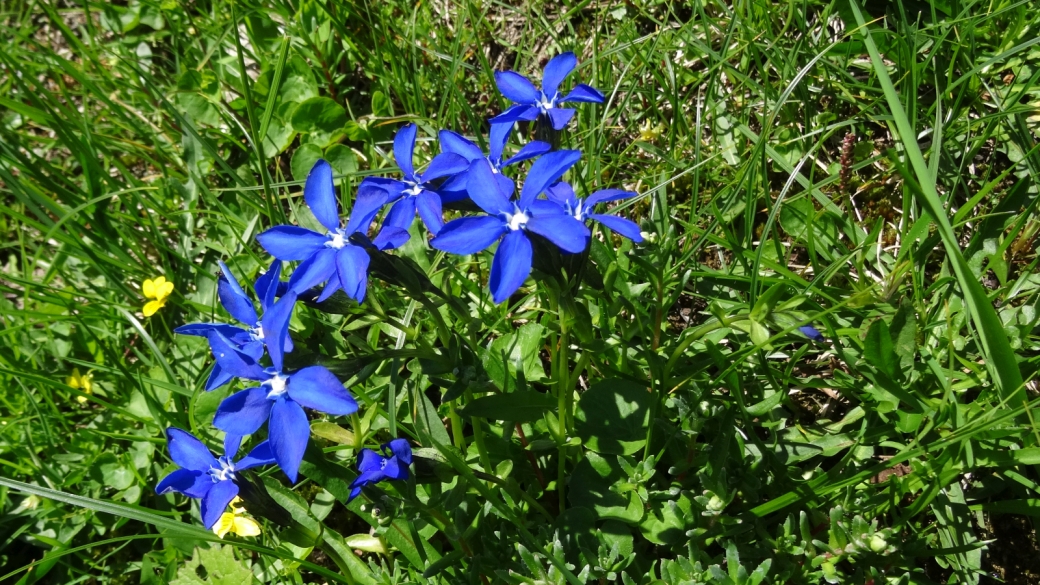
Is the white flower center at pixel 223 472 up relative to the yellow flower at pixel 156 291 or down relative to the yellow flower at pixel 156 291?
down

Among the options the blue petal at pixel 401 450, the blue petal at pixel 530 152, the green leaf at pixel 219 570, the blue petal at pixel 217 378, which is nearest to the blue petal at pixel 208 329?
the blue petal at pixel 217 378

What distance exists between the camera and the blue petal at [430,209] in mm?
2141

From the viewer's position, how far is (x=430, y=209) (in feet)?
7.11

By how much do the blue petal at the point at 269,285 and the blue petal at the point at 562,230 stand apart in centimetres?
67

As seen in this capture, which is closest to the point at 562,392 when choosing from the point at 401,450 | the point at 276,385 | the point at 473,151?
the point at 401,450

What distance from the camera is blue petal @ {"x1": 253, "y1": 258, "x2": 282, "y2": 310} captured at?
207 centimetres

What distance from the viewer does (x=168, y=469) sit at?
→ 143 inches

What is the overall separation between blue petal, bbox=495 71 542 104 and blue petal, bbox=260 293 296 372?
989 mm

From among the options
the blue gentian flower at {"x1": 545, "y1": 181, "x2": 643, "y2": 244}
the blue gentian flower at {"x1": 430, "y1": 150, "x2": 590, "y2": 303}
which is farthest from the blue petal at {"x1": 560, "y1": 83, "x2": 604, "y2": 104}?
the blue gentian flower at {"x1": 430, "y1": 150, "x2": 590, "y2": 303}

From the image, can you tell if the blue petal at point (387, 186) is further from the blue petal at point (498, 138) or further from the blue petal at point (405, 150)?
the blue petal at point (498, 138)

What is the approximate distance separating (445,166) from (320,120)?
236cm

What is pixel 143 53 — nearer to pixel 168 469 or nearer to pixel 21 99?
pixel 21 99

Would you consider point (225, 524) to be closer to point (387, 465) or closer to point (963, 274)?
point (387, 465)

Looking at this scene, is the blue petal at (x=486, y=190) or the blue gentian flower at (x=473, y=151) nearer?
the blue petal at (x=486, y=190)
